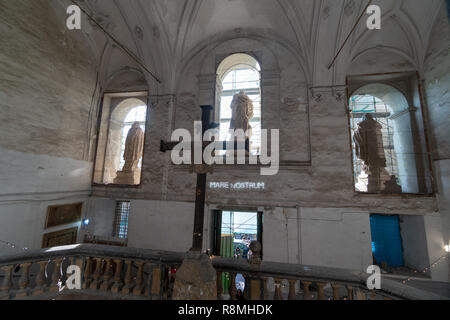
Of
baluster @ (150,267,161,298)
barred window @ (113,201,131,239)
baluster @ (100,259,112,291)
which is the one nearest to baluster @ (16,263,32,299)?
baluster @ (100,259,112,291)

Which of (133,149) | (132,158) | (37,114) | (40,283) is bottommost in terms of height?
(40,283)

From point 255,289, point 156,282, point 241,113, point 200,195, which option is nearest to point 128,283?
point 156,282

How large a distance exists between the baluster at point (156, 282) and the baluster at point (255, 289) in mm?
1343

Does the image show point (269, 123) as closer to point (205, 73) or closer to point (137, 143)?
point (205, 73)

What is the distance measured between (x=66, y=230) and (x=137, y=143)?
4.19 meters

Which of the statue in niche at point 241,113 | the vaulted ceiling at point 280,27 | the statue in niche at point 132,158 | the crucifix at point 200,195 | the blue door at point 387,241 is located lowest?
the blue door at point 387,241

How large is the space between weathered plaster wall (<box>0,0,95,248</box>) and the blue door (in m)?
11.3

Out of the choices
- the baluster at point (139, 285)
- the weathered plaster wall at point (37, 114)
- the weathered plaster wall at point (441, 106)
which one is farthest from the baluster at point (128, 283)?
the weathered plaster wall at point (441, 106)

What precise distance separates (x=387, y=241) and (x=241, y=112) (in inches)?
279

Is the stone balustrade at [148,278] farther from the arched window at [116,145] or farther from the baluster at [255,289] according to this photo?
the arched window at [116,145]

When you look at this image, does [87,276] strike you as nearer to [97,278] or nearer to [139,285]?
[97,278]

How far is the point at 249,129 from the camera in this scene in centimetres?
787

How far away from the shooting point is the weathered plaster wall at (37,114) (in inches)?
216

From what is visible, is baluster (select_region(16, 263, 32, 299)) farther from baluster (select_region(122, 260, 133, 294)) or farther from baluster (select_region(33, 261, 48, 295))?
baluster (select_region(122, 260, 133, 294))
